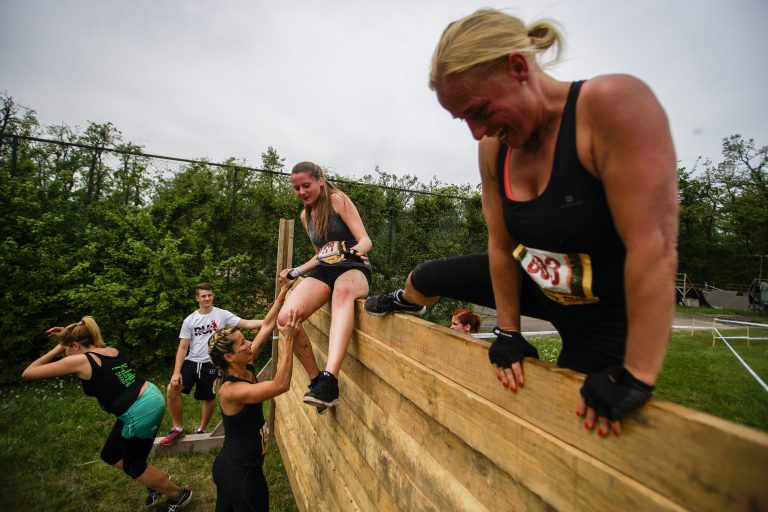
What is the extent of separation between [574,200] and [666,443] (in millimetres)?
609

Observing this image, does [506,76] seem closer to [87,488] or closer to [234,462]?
[234,462]

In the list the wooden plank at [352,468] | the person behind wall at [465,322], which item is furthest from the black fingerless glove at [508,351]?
the person behind wall at [465,322]

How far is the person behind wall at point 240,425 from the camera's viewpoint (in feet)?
10.8

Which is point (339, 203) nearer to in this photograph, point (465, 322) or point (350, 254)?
point (350, 254)

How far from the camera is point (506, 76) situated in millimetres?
1089

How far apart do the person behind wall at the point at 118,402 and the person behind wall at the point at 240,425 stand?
136 centimetres

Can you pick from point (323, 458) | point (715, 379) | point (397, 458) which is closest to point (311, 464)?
point (323, 458)

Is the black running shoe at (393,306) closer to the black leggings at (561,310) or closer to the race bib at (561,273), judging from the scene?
the black leggings at (561,310)

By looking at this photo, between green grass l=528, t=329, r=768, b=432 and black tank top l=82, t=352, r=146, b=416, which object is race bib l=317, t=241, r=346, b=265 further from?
green grass l=528, t=329, r=768, b=432

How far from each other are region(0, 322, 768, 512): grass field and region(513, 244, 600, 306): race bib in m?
4.49

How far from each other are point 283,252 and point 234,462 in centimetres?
255

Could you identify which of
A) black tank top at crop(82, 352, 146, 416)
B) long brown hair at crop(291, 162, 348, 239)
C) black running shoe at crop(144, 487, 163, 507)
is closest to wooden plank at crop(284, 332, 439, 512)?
long brown hair at crop(291, 162, 348, 239)

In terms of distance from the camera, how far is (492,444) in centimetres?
119

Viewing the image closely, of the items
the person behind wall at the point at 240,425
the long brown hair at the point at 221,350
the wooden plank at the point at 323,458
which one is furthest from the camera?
the long brown hair at the point at 221,350
